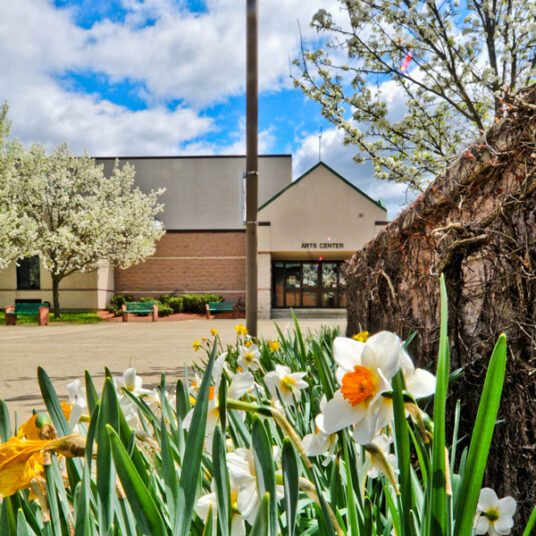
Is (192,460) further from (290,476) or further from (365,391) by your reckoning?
(365,391)

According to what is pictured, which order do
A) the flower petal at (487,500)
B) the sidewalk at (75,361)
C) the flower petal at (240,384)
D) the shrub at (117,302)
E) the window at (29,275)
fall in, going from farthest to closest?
the window at (29,275) → the shrub at (117,302) → the sidewalk at (75,361) → the flower petal at (487,500) → the flower petal at (240,384)

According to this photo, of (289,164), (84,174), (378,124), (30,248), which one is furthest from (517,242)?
(289,164)

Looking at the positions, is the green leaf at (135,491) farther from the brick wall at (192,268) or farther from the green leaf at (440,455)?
the brick wall at (192,268)

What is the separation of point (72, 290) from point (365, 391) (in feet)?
90.0

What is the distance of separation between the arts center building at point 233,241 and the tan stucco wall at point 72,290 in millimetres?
58

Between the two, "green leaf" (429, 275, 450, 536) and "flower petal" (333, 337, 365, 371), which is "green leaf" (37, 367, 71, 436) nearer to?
"flower petal" (333, 337, 365, 371)

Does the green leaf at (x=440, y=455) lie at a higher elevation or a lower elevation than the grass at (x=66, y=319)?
higher

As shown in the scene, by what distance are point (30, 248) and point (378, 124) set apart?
17.8 metres

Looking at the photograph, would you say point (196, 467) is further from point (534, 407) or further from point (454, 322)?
point (454, 322)

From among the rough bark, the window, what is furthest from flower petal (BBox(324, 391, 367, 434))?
the window

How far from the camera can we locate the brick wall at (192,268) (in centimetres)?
2678

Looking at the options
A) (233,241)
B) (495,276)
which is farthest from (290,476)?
(233,241)

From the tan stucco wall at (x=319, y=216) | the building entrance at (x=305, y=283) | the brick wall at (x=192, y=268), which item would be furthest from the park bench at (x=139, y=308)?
the building entrance at (x=305, y=283)

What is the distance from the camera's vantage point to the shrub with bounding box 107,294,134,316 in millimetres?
24203
